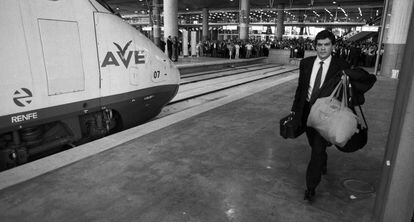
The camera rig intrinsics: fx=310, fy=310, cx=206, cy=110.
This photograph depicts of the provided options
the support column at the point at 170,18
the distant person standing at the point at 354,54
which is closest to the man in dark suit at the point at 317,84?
the distant person standing at the point at 354,54

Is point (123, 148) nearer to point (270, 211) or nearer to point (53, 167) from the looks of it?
point (53, 167)

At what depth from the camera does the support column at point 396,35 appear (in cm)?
1377

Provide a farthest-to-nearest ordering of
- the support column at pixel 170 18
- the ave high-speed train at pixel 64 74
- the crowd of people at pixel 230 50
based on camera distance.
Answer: the crowd of people at pixel 230 50 → the support column at pixel 170 18 → the ave high-speed train at pixel 64 74

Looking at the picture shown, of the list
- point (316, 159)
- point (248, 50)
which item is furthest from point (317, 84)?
point (248, 50)

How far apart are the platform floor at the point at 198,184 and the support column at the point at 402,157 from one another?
2.32 feet

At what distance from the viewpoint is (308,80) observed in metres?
3.34

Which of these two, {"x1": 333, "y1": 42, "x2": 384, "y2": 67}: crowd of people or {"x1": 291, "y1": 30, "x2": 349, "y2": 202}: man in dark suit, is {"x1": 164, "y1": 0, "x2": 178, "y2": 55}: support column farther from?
{"x1": 291, "y1": 30, "x2": 349, "y2": 202}: man in dark suit

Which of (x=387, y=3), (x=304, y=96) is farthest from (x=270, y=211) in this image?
(x=387, y=3)

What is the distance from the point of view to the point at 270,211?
3102mm

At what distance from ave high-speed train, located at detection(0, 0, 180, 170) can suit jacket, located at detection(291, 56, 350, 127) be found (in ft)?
10.2

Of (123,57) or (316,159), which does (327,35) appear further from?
(123,57)

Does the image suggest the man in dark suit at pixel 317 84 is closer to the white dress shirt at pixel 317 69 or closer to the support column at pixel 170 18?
the white dress shirt at pixel 317 69

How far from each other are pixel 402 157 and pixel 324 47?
4.31 ft

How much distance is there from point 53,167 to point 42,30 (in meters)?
1.77
